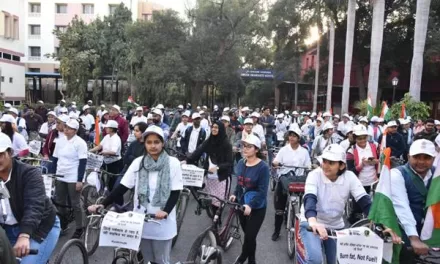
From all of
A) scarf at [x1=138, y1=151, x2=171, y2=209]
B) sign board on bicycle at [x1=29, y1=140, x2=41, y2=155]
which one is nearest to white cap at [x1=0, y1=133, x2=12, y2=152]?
scarf at [x1=138, y1=151, x2=171, y2=209]

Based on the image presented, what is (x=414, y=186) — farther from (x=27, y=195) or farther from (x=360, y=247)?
(x=27, y=195)

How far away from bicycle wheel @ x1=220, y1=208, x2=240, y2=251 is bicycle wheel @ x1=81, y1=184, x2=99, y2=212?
2288 mm

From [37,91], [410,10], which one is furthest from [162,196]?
[37,91]

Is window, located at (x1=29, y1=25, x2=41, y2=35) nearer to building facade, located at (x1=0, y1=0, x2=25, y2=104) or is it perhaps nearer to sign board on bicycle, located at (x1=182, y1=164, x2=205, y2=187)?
building facade, located at (x1=0, y1=0, x2=25, y2=104)

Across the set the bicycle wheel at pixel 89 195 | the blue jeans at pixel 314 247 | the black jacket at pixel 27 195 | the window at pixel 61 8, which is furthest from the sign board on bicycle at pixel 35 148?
the window at pixel 61 8

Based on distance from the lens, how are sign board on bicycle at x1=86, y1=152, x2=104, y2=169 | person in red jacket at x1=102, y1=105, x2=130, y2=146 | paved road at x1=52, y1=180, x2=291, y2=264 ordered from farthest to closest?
person in red jacket at x1=102, y1=105, x2=130, y2=146
sign board on bicycle at x1=86, y1=152, x2=104, y2=169
paved road at x1=52, y1=180, x2=291, y2=264

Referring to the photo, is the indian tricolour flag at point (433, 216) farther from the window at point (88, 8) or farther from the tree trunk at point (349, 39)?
the window at point (88, 8)

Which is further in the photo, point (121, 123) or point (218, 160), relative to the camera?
point (121, 123)

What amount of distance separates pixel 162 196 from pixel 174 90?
116 ft

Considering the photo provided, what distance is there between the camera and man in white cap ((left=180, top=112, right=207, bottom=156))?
35.0 feet

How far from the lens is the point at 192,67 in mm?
32375

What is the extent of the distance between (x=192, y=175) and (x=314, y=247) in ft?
9.27

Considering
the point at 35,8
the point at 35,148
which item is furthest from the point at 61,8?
the point at 35,148

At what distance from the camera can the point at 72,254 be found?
4.51 meters
